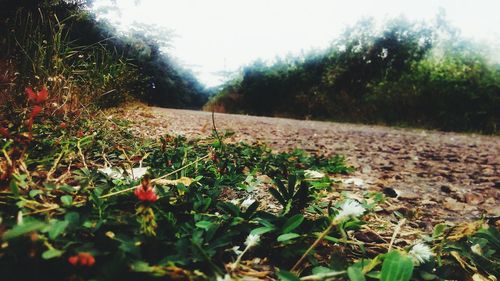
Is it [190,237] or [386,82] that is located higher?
[386,82]

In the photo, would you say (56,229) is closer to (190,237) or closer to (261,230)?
(190,237)

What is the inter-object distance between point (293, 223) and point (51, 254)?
569 mm

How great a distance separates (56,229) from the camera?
0.67 m

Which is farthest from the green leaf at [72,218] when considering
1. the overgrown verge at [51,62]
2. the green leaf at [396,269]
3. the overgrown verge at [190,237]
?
the overgrown verge at [51,62]

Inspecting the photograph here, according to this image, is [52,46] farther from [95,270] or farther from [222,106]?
[222,106]

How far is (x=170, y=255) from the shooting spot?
736 millimetres

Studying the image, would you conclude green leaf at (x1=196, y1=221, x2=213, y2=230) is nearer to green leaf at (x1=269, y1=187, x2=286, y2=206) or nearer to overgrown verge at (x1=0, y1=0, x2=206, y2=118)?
Answer: green leaf at (x1=269, y1=187, x2=286, y2=206)

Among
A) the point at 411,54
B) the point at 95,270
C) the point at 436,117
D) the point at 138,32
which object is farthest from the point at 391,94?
the point at 95,270

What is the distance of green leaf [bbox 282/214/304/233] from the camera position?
912 millimetres

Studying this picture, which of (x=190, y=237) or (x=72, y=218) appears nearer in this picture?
(x=72, y=218)

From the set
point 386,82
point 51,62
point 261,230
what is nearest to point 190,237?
point 261,230

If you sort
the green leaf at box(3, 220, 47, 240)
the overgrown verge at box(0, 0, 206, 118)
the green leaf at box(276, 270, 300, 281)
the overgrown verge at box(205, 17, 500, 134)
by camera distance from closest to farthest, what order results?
the green leaf at box(3, 220, 47, 240)
the green leaf at box(276, 270, 300, 281)
the overgrown verge at box(0, 0, 206, 118)
the overgrown verge at box(205, 17, 500, 134)

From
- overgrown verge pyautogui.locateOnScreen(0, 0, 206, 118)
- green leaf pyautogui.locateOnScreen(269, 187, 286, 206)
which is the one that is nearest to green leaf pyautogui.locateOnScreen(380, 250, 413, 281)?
green leaf pyautogui.locateOnScreen(269, 187, 286, 206)

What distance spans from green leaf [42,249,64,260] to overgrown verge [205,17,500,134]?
9852mm
